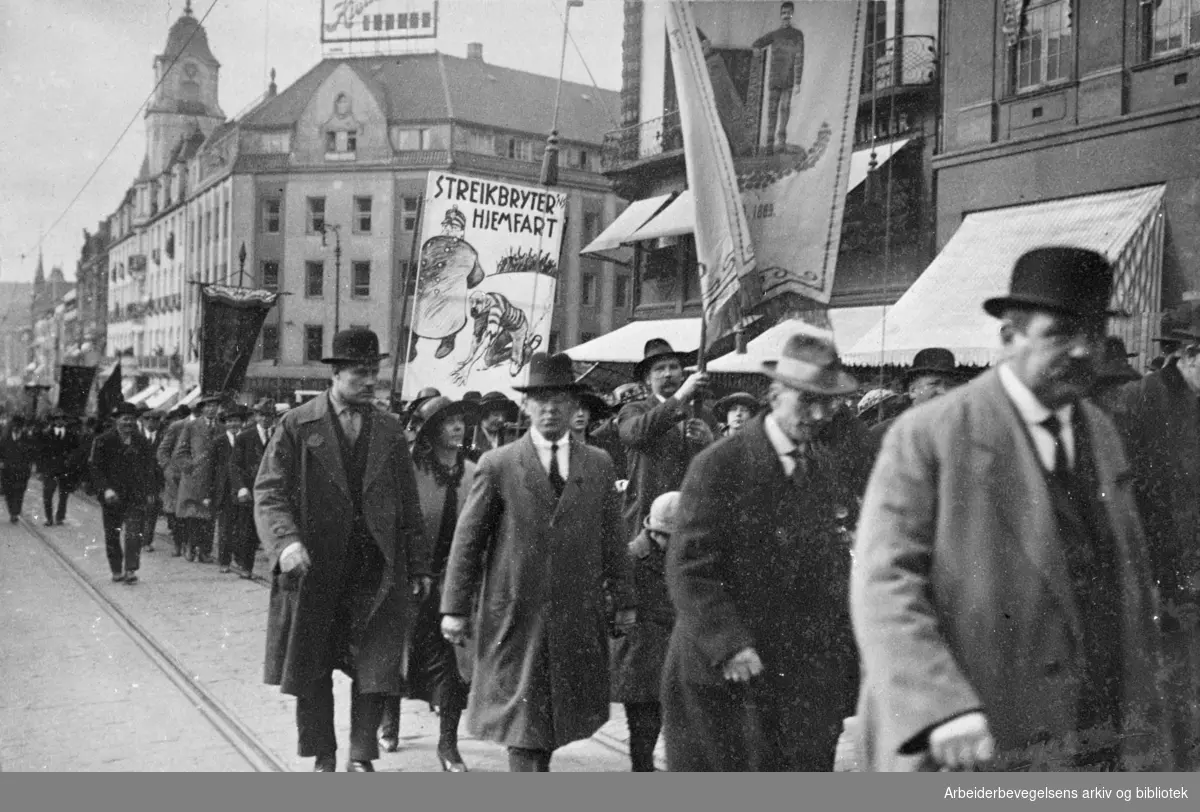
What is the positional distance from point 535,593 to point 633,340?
26.1 feet

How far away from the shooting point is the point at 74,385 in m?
18.5

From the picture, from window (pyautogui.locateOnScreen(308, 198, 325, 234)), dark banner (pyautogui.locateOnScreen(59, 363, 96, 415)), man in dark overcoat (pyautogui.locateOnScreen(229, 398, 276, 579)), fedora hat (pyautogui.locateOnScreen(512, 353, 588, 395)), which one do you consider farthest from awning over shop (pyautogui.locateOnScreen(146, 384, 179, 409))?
fedora hat (pyautogui.locateOnScreen(512, 353, 588, 395))

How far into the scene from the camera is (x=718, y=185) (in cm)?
515

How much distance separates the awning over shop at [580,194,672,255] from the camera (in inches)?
498

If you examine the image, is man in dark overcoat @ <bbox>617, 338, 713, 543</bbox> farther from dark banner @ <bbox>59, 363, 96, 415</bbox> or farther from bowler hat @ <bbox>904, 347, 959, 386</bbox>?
dark banner @ <bbox>59, 363, 96, 415</bbox>

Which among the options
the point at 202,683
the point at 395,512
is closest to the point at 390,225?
the point at 202,683

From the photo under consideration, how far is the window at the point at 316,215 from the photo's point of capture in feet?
79.4

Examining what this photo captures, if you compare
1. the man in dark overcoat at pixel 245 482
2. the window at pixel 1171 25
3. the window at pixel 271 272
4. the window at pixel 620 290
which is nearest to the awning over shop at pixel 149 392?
the window at pixel 271 272

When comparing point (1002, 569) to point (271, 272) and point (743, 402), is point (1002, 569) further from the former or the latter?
point (271, 272)

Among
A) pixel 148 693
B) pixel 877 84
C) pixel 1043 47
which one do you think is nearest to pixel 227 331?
pixel 148 693

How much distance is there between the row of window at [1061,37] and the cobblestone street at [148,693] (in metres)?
4.80

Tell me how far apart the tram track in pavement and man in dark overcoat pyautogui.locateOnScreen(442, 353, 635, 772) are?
4.14ft
